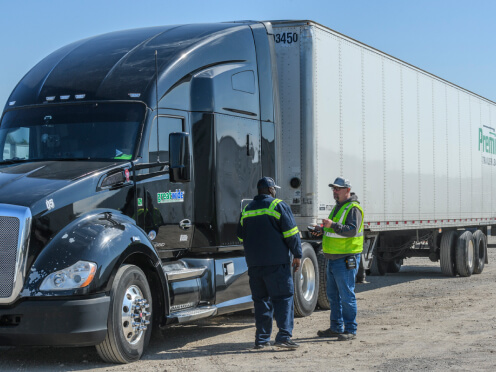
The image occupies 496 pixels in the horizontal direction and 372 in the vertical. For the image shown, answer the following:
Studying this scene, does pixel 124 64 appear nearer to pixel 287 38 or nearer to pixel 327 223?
pixel 327 223

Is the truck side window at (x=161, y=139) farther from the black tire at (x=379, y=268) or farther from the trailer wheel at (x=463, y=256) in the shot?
the trailer wheel at (x=463, y=256)

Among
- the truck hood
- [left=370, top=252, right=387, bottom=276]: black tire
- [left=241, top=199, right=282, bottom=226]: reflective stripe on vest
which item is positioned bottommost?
[left=370, top=252, right=387, bottom=276]: black tire

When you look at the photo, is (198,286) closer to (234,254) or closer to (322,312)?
(234,254)

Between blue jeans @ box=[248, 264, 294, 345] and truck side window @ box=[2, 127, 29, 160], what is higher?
truck side window @ box=[2, 127, 29, 160]

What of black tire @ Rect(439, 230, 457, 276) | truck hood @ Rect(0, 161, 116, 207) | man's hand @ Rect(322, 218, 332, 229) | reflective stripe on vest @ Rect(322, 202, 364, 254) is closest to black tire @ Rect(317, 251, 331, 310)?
reflective stripe on vest @ Rect(322, 202, 364, 254)

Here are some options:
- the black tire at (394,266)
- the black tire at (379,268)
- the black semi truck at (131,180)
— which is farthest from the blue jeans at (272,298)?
the black tire at (394,266)

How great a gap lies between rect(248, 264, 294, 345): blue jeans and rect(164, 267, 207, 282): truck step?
0.74 meters


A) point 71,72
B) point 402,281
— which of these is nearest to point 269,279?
point 71,72

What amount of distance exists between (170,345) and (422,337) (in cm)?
295

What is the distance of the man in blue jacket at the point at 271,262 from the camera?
9.03m

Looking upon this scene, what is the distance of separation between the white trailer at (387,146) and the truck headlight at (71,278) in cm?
464

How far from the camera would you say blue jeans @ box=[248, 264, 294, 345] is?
9023 mm

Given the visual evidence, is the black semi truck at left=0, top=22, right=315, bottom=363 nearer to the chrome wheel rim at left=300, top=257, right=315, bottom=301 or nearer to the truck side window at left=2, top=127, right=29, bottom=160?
the truck side window at left=2, top=127, right=29, bottom=160

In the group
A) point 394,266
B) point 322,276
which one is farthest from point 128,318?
point 394,266
